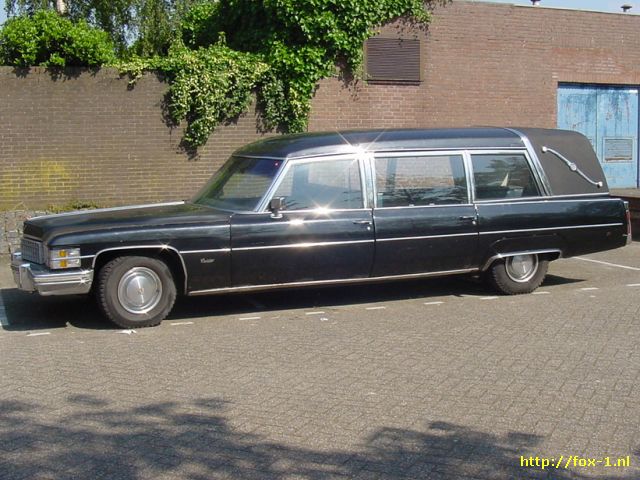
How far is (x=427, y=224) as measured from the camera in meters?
9.03

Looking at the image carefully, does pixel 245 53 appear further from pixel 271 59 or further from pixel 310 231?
pixel 310 231

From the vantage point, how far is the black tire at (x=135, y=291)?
7977 mm

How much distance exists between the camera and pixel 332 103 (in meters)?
16.1

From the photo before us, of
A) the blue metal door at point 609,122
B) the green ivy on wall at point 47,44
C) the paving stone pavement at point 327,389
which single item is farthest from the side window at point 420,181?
the blue metal door at point 609,122

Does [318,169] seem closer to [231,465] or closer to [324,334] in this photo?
[324,334]

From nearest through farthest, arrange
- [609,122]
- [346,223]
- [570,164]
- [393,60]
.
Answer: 1. [346,223]
2. [570,164]
3. [393,60]
4. [609,122]

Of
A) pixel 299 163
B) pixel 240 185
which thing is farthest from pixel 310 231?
Answer: pixel 240 185

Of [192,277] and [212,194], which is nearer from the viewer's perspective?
[192,277]

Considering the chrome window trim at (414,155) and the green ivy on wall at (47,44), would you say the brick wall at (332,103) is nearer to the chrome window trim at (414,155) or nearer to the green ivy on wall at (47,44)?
the green ivy on wall at (47,44)

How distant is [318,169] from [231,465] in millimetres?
4572

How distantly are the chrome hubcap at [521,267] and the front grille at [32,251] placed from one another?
4915 mm

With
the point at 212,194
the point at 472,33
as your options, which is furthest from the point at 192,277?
the point at 472,33

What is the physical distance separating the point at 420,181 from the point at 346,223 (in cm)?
105

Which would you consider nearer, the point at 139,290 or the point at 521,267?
the point at 139,290
